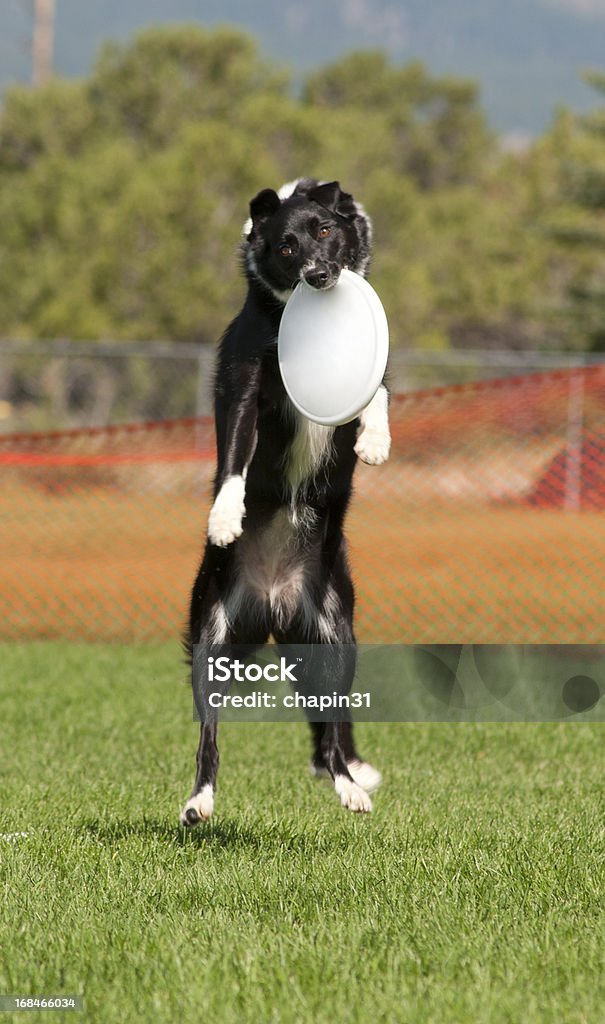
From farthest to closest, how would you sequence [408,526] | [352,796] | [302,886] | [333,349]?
[408,526] < [352,796] < [333,349] < [302,886]

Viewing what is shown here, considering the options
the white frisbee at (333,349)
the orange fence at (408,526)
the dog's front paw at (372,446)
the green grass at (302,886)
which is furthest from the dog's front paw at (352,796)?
the orange fence at (408,526)

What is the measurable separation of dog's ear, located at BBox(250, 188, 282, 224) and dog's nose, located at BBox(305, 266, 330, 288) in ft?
1.21

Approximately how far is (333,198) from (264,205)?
0.23 m

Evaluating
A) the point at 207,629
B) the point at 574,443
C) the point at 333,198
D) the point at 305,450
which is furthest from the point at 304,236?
the point at 574,443

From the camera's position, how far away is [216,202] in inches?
918

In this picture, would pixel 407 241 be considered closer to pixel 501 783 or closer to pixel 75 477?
pixel 75 477

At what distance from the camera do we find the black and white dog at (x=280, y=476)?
3854 millimetres

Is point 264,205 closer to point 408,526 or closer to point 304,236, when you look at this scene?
point 304,236

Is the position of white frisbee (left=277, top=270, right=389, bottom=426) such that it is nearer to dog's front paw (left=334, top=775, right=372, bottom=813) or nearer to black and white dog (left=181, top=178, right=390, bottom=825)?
black and white dog (left=181, top=178, right=390, bottom=825)

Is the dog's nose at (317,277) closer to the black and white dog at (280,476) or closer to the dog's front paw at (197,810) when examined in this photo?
the black and white dog at (280,476)

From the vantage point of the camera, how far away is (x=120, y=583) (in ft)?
35.2

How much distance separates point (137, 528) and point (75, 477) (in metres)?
2.34

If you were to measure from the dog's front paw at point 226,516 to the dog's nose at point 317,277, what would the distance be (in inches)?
26.3

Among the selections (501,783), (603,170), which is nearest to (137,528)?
(501,783)
